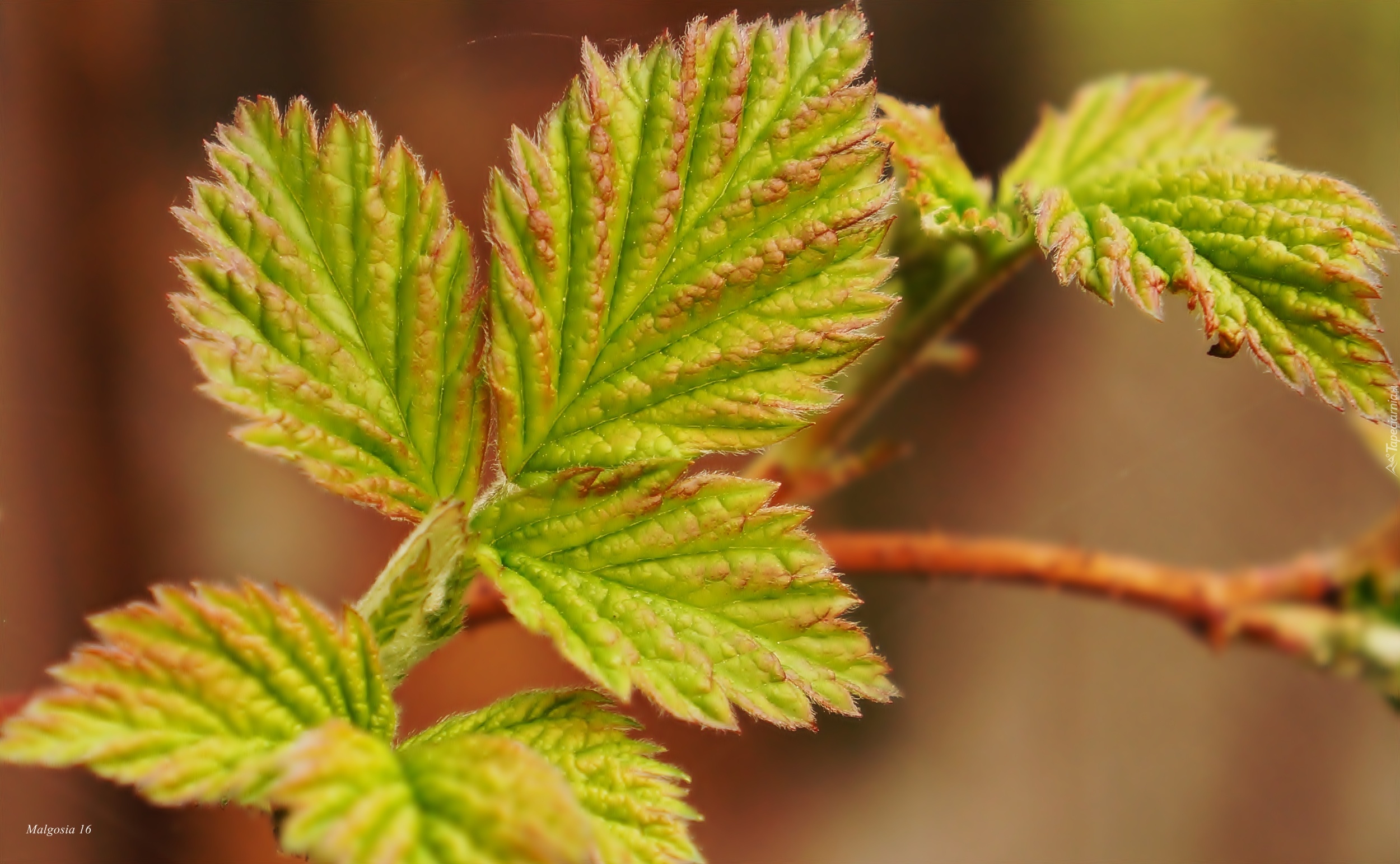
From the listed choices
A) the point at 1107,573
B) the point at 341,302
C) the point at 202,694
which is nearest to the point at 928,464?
the point at 1107,573

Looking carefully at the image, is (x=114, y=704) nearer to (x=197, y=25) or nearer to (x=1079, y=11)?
(x=197, y=25)

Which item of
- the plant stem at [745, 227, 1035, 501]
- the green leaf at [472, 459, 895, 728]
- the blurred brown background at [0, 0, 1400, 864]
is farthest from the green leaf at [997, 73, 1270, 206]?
the blurred brown background at [0, 0, 1400, 864]

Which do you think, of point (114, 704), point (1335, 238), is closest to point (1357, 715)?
point (1335, 238)

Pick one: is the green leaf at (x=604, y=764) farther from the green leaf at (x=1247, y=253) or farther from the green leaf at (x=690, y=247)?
the green leaf at (x=1247, y=253)

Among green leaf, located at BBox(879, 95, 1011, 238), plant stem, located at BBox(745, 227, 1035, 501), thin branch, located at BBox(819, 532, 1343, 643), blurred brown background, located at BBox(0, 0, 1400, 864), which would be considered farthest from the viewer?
blurred brown background, located at BBox(0, 0, 1400, 864)

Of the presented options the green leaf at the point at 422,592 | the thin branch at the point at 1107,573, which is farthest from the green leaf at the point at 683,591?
the thin branch at the point at 1107,573

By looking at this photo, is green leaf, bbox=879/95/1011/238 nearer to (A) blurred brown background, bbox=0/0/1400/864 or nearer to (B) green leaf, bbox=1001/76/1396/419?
(B) green leaf, bbox=1001/76/1396/419
